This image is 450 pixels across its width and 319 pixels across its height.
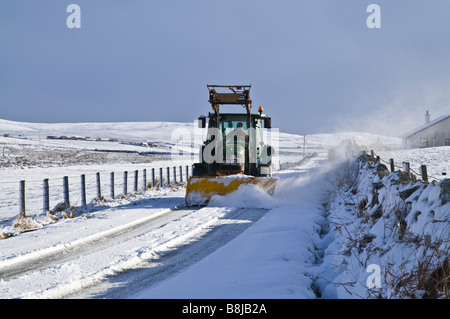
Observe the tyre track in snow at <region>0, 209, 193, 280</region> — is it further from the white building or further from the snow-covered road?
the white building

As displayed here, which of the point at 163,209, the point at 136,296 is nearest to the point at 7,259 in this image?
the point at 136,296

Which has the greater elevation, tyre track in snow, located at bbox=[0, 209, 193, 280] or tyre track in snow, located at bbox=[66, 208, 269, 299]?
tyre track in snow, located at bbox=[66, 208, 269, 299]

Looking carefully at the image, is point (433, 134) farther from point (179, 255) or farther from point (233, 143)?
point (179, 255)

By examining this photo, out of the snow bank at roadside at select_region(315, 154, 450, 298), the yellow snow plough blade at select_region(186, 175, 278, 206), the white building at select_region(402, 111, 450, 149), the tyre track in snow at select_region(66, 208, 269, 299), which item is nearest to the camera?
the snow bank at roadside at select_region(315, 154, 450, 298)

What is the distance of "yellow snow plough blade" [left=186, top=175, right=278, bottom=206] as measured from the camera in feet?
38.7

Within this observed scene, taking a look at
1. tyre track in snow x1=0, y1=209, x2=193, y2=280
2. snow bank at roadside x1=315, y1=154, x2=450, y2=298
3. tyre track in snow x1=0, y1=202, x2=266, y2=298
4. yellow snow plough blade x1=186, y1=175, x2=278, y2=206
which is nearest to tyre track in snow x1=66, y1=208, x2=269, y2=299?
tyre track in snow x1=0, y1=202, x2=266, y2=298

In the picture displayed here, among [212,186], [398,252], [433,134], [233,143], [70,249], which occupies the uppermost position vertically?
[433,134]

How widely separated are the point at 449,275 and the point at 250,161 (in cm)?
1086

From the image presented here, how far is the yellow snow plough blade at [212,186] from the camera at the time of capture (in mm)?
11809

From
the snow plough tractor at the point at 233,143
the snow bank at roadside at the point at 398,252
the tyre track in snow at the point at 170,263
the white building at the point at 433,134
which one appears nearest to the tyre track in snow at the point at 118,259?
the tyre track in snow at the point at 170,263

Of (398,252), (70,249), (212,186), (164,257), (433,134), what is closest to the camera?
(398,252)

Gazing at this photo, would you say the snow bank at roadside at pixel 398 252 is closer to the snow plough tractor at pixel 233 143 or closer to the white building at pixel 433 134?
the snow plough tractor at pixel 233 143

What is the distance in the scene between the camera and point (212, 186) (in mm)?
11922

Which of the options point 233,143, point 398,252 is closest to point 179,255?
point 398,252
